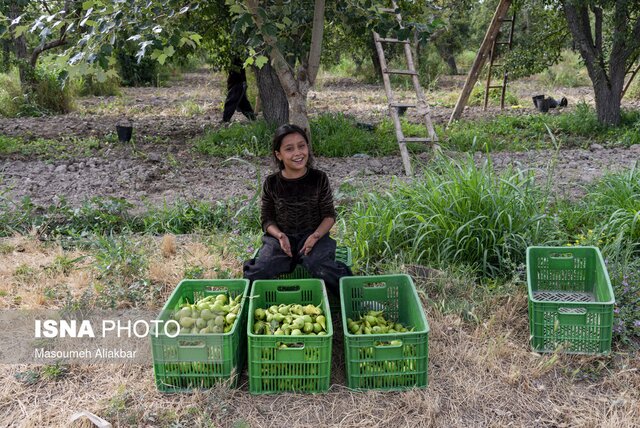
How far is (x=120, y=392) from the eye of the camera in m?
2.55

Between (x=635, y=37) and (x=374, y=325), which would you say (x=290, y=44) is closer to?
(x=374, y=325)

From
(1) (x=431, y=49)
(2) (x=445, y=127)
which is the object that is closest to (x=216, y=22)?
(2) (x=445, y=127)

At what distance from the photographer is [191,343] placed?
2545mm

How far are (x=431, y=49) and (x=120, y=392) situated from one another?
19.9 metres

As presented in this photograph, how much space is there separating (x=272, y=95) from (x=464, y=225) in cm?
514

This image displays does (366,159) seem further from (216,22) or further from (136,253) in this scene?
(136,253)

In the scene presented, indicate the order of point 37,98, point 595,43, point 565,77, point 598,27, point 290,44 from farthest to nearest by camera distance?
point 565,77
point 37,98
point 595,43
point 598,27
point 290,44

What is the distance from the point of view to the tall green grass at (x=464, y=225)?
3553 millimetres

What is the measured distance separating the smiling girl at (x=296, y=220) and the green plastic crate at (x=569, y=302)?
1010 mm

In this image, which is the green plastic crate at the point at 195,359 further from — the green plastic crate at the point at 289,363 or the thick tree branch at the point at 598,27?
the thick tree branch at the point at 598,27

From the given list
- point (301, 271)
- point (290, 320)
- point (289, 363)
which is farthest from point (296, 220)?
point (289, 363)

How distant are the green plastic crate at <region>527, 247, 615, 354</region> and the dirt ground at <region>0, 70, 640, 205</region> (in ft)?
3.49

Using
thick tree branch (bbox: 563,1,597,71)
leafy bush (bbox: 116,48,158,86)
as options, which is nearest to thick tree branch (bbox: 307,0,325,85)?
thick tree branch (bbox: 563,1,597,71)

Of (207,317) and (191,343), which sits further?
(207,317)
